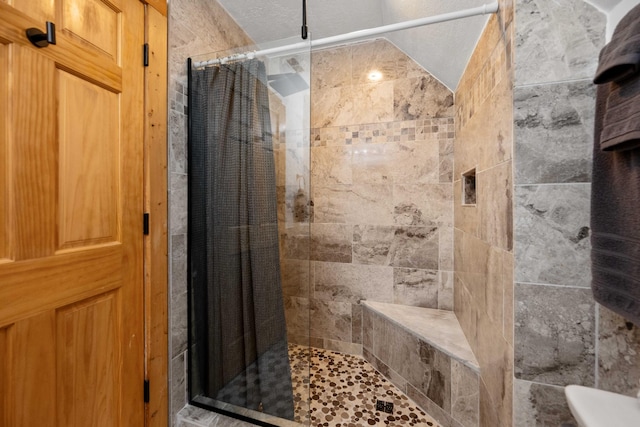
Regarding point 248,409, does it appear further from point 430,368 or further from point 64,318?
point 430,368

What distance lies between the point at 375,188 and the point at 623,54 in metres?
1.63

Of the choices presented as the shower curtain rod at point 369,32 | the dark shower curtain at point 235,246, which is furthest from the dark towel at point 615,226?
the dark shower curtain at point 235,246

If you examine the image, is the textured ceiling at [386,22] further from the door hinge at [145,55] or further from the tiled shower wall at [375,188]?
the door hinge at [145,55]

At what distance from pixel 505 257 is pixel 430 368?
3.19 ft

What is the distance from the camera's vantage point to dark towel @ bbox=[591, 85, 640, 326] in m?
0.63

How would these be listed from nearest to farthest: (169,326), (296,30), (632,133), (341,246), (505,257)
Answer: (632,133)
(505,257)
(169,326)
(296,30)
(341,246)

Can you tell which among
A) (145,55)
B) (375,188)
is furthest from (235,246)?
(375,188)

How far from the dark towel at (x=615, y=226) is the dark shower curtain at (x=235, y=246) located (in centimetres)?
114

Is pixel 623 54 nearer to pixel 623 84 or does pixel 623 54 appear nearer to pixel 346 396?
pixel 623 84

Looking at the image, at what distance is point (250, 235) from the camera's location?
4.17 ft

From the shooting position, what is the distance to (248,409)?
4.23 feet

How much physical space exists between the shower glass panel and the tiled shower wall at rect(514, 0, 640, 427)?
33.9 inches

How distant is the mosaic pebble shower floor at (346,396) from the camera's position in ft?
4.14

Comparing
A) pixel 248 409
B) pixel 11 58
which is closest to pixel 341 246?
pixel 248 409
